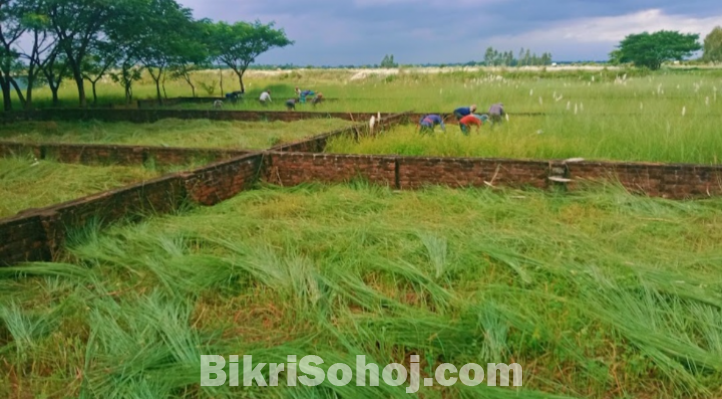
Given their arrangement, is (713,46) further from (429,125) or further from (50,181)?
(50,181)

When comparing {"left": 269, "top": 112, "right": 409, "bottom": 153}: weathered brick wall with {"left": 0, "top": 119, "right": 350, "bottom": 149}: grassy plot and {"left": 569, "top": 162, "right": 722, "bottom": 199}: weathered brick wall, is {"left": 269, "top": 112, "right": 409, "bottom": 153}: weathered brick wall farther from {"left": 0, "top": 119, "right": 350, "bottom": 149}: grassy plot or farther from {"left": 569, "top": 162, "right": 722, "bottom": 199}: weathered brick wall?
{"left": 569, "top": 162, "right": 722, "bottom": 199}: weathered brick wall

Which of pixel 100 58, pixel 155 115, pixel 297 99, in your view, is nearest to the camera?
pixel 155 115

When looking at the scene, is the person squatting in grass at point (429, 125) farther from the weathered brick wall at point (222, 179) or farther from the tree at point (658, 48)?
the tree at point (658, 48)

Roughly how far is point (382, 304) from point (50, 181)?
17.1 feet

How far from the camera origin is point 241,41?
2916 centimetres

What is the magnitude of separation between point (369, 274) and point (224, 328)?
43.3 inches

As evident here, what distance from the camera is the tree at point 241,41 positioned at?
91.6 feet

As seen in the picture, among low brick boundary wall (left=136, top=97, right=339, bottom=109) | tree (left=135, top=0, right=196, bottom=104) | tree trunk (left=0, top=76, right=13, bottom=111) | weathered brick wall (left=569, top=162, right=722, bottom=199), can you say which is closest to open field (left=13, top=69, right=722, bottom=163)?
weathered brick wall (left=569, top=162, right=722, bottom=199)

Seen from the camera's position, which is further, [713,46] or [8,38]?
[713,46]

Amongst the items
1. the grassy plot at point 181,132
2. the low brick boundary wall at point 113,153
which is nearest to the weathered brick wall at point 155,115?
the grassy plot at point 181,132

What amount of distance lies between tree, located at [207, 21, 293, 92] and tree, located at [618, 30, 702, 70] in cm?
2924

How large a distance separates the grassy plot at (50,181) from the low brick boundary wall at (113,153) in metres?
0.57

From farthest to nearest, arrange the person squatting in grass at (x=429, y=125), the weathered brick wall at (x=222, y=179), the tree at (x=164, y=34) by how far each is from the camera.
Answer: the tree at (x=164, y=34) < the person squatting in grass at (x=429, y=125) < the weathered brick wall at (x=222, y=179)

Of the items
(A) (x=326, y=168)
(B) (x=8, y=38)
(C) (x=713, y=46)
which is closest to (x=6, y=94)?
(B) (x=8, y=38)
